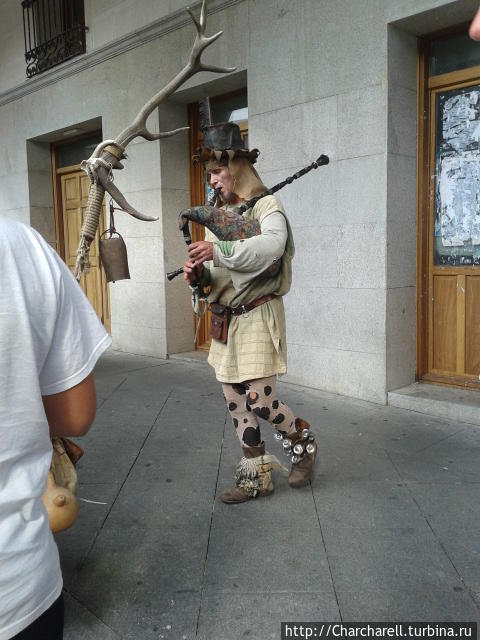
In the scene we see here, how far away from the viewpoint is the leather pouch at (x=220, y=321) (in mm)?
3348

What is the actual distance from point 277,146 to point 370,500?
12.3 feet

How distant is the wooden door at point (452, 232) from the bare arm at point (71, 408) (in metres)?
4.56

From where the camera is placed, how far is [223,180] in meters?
3.29

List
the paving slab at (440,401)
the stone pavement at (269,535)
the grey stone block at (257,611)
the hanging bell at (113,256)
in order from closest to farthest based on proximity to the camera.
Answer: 1. the grey stone block at (257,611)
2. the stone pavement at (269,535)
3. the hanging bell at (113,256)
4. the paving slab at (440,401)

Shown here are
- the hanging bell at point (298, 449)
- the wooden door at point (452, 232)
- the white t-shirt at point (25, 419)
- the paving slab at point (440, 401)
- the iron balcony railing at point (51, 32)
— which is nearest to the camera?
the white t-shirt at point (25, 419)

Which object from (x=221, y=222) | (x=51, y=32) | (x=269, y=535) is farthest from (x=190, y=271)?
(x=51, y=32)

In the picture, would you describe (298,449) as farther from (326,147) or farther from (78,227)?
(78,227)

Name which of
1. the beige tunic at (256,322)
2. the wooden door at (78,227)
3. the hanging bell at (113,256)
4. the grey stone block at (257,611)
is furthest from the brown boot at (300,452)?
the wooden door at (78,227)

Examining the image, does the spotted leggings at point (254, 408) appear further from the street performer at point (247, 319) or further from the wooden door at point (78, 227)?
the wooden door at point (78, 227)

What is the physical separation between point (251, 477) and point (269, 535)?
44 centimetres

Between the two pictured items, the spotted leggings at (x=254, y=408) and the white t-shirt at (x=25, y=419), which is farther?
the spotted leggings at (x=254, y=408)

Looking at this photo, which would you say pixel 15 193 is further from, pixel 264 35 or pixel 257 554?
pixel 257 554

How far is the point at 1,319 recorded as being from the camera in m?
1.02

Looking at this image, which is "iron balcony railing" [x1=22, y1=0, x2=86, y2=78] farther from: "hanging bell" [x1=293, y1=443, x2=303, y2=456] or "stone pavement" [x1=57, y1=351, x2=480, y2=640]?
"hanging bell" [x1=293, y1=443, x2=303, y2=456]
